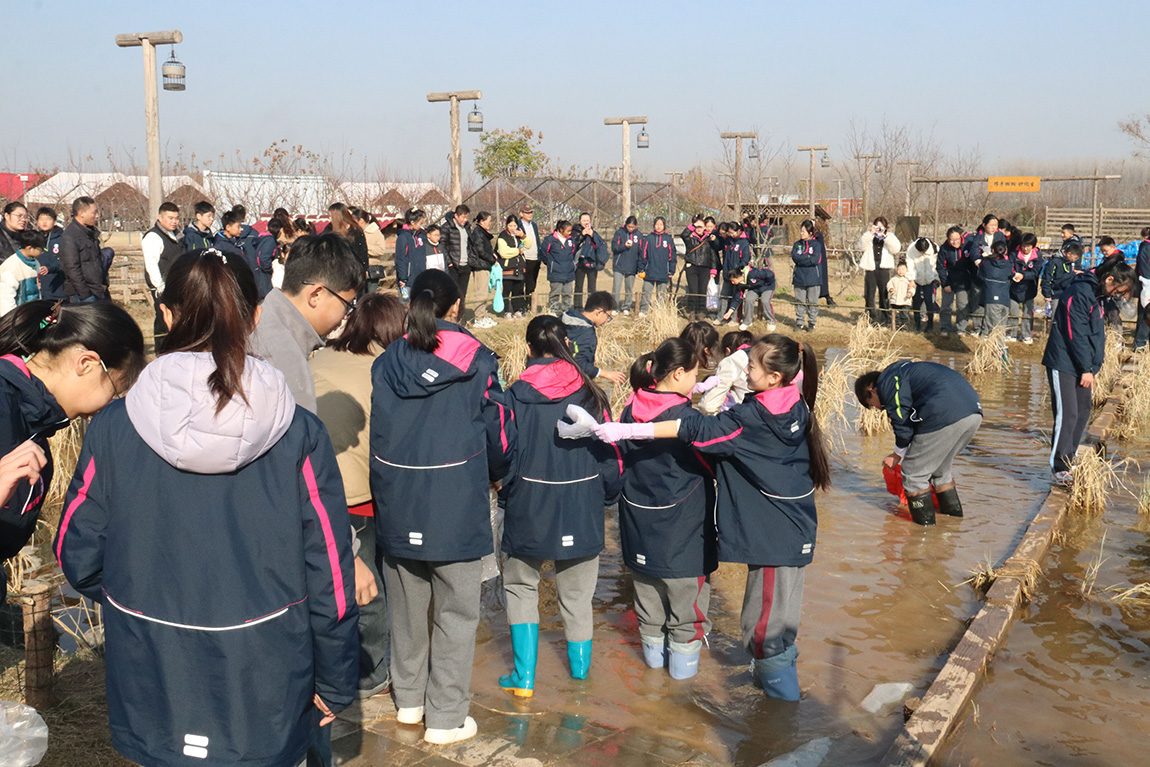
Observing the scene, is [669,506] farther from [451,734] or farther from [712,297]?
[712,297]

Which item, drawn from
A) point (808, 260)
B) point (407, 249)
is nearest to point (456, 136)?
point (407, 249)

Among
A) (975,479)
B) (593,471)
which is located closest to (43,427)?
(593,471)

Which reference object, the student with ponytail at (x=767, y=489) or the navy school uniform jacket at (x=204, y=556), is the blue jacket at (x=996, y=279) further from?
the navy school uniform jacket at (x=204, y=556)

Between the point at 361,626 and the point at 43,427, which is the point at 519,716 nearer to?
the point at 361,626

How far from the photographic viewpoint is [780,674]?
4328 mm

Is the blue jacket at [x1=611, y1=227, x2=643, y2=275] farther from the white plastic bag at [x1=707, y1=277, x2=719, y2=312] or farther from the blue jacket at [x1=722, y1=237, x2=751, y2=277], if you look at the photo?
the blue jacket at [x1=722, y1=237, x2=751, y2=277]

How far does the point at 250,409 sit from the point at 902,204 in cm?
3476

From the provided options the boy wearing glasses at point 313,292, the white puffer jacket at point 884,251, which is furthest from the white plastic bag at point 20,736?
the white puffer jacket at point 884,251

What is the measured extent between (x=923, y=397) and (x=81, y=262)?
26.2 ft

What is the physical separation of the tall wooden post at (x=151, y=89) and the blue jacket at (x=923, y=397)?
8517 mm

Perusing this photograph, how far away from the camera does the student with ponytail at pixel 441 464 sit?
365cm

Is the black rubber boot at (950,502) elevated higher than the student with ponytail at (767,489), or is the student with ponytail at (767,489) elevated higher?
the student with ponytail at (767,489)

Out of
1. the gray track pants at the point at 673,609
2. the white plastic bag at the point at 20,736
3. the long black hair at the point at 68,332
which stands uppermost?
the long black hair at the point at 68,332

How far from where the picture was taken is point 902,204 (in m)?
34.2
